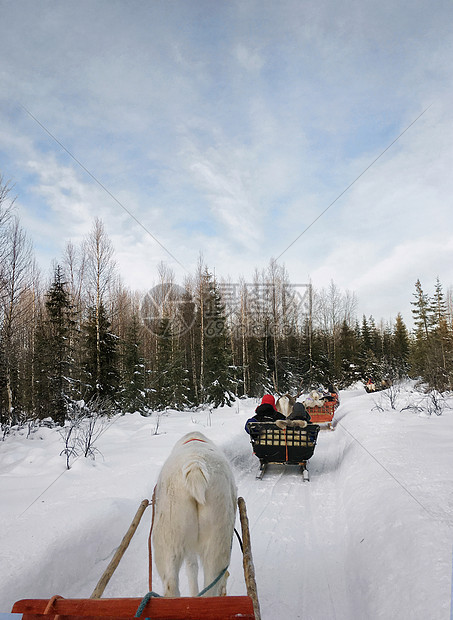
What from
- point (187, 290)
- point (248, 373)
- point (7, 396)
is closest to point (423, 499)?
point (7, 396)

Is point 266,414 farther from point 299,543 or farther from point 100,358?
point 100,358

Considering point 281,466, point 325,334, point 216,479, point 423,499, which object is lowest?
point 281,466

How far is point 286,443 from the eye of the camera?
610 centimetres

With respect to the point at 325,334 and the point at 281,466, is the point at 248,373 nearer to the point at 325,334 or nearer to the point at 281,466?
the point at 325,334

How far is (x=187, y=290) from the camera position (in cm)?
3331

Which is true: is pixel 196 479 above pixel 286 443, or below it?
above

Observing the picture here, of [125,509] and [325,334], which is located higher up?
[325,334]

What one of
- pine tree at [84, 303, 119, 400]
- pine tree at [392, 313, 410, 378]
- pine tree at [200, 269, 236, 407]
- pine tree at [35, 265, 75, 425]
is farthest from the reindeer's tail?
pine tree at [392, 313, 410, 378]

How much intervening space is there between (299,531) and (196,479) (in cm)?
261

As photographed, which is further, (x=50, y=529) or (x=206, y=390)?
(x=206, y=390)

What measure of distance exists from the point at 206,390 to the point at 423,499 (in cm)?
1815

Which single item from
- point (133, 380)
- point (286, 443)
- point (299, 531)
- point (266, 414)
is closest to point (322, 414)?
point (266, 414)

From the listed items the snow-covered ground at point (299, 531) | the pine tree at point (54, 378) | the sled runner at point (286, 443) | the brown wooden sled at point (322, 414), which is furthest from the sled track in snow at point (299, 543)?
the pine tree at point (54, 378)

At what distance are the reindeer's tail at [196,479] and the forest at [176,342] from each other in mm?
7892
